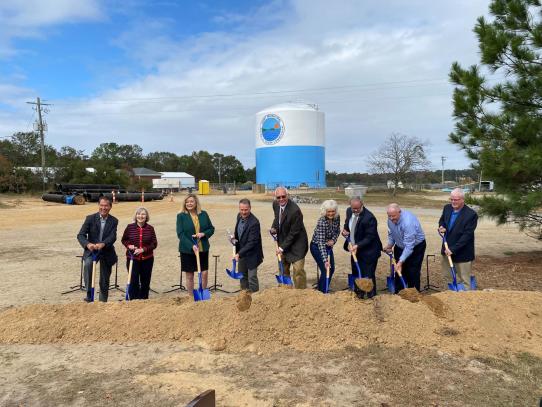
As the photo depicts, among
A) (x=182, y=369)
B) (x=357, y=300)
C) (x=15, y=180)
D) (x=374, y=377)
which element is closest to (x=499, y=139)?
(x=357, y=300)

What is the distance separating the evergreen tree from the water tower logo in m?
47.6

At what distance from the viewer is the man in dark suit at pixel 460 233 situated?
20.0 feet

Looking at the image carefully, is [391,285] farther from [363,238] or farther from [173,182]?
[173,182]

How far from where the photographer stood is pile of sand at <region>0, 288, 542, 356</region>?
473 centimetres

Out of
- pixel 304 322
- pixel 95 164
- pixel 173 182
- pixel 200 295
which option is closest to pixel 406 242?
pixel 304 322

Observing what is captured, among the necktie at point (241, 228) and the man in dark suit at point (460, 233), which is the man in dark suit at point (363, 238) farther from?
the necktie at point (241, 228)

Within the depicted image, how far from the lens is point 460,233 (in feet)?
20.2

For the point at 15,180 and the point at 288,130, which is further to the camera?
the point at 288,130

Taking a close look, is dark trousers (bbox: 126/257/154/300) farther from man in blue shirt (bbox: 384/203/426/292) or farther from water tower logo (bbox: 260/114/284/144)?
water tower logo (bbox: 260/114/284/144)

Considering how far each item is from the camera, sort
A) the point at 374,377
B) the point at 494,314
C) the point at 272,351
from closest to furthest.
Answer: the point at 374,377, the point at 272,351, the point at 494,314

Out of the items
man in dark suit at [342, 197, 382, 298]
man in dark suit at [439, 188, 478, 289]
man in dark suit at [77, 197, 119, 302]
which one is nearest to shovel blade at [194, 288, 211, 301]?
man in dark suit at [77, 197, 119, 302]

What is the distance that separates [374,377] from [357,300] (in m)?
1.38

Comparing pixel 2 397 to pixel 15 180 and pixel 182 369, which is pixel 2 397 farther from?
pixel 15 180

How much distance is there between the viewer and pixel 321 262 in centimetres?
652
